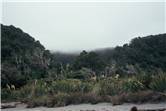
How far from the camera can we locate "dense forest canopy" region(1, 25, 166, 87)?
42219mm

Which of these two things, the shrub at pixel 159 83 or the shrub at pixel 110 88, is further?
the shrub at pixel 110 88

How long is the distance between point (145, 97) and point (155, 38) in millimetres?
44663

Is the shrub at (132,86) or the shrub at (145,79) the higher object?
the shrub at (145,79)

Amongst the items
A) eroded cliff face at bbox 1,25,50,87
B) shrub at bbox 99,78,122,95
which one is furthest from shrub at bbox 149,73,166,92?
eroded cliff face at bbox 1,25,50,87

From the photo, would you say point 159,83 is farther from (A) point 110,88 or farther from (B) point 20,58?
(B) point 20,58

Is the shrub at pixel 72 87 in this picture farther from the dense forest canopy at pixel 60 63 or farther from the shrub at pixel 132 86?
the dense forest canopy at pixel 60 63

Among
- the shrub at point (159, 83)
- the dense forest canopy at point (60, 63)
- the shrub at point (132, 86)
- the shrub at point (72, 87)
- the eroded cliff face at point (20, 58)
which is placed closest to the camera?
the shrub at point (159, 83)

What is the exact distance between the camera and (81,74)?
39.4m

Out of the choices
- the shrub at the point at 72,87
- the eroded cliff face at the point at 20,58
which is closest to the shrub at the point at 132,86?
the shrub at the point at 72,87

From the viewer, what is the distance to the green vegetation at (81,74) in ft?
55.8

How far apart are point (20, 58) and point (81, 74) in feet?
30.2

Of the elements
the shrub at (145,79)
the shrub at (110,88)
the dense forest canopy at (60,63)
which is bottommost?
the shrub at (110,88)

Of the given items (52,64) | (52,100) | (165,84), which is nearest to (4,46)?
(52,64)

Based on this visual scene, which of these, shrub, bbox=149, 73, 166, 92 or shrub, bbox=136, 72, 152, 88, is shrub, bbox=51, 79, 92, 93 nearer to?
shrub, bbox=136, 72, 152, 88
